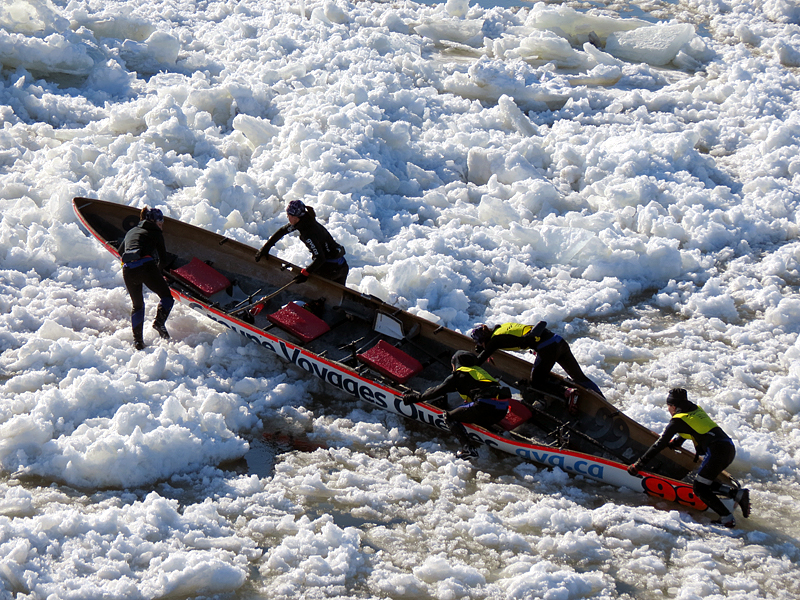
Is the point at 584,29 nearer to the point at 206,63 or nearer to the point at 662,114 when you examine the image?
the point at 662,114

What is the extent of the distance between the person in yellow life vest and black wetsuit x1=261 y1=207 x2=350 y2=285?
15.1ft

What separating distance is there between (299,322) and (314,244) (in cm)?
106

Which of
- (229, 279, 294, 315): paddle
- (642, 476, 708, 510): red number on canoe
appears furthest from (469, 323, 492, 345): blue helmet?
(229, 279, 294, 315): paddle

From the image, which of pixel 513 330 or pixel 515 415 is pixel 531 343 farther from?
pixel 515 415

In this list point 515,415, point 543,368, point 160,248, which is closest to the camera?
point 515,415

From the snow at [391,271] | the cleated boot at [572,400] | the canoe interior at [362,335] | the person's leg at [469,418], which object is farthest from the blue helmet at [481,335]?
the snow at [391,271]

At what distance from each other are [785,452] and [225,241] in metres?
7.47

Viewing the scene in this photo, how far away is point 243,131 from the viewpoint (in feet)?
43.6

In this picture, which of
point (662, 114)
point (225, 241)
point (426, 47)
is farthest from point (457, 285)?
point (426, 47)

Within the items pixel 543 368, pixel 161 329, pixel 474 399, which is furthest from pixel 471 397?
pixel 161 329

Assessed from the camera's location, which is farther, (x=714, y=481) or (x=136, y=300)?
(x=136, y=300)

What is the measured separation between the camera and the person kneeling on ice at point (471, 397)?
25.7 feet

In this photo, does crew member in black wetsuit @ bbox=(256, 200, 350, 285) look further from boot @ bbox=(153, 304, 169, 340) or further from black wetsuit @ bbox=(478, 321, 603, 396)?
black wetsuit @ bbox=(478, 321, 603, 396)

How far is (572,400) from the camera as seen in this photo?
8.41m
